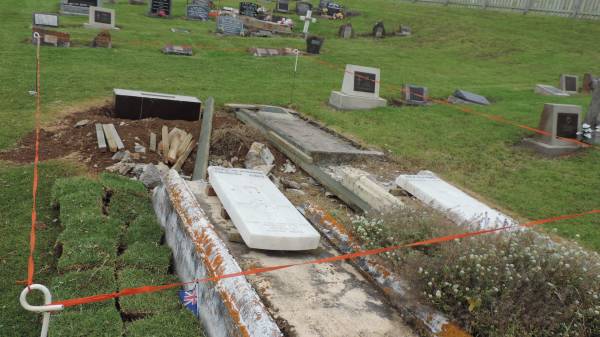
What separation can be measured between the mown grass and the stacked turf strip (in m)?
3.19

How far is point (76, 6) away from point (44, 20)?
5.11 m

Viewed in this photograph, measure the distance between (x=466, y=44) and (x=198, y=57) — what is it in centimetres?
1482

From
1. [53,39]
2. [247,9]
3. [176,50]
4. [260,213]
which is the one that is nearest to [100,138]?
[260,213]

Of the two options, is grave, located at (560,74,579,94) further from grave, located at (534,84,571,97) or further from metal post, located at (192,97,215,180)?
metal post, located at (192,97,215,180)

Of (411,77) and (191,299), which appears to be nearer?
(191,299)

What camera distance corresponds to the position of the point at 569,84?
1794 centimetres

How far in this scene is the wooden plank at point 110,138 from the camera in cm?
816

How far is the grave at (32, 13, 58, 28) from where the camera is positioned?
19516 millimetres

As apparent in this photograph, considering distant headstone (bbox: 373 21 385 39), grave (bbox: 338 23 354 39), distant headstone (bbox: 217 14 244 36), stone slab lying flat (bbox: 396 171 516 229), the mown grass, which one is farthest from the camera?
distant headstone (bbox: 373 21 385 39)

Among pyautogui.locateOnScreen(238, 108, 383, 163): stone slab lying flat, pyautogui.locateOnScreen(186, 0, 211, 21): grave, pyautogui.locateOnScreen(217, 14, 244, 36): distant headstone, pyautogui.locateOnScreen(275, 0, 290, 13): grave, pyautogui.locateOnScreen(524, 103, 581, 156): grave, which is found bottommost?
pyautogui.locateOnScreen(238, 108, 383, 163): stone slab lying flat

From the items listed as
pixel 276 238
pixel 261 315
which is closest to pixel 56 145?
pixel 276 238

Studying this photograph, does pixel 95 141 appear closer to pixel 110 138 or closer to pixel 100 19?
pixel 110 138

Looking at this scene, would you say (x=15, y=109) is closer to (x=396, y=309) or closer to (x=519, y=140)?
(x=396, y=309)

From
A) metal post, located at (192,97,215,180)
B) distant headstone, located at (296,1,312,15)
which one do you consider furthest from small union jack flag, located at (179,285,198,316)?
distant headstone, located at (296,1,312,15)
